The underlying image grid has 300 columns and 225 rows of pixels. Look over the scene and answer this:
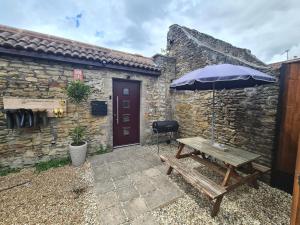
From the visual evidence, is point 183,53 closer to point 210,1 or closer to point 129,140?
point 210,1

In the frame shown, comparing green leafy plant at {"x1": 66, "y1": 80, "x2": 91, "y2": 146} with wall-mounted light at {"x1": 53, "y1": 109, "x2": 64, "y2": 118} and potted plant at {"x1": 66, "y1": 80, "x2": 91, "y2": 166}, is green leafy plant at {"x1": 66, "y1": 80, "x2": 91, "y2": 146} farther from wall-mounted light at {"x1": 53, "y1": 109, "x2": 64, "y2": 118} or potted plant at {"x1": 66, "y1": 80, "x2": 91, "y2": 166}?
wall-mounted light at {"x1": 53, "y1": 109, "x2": 64, "y2": 118}

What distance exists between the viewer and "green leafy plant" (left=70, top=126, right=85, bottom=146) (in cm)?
377

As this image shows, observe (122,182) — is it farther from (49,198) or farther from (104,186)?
(49,198)

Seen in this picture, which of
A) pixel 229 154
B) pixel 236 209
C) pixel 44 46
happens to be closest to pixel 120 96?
pixel 44 46

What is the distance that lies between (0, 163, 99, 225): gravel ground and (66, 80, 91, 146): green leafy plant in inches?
36.0

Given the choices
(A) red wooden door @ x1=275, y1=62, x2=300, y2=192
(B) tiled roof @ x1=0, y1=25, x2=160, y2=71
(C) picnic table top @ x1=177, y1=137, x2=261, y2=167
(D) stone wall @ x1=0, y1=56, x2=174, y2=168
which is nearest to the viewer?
(C) picnic table top @ x1=177, y1=137, x2=261, y2=167

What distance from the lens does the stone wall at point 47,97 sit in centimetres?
322

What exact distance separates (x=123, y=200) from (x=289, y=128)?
3.33 metres

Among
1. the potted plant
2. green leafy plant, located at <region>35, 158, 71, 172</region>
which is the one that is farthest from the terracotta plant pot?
green leafy plant, located at <region>35, 158, 71, 172</region>

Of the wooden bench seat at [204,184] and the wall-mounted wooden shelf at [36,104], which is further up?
the wall-mounted wooden shelf at [36,104]

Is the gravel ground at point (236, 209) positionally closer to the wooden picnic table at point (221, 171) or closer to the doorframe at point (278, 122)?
the wooden picnic table at point (221, 171)

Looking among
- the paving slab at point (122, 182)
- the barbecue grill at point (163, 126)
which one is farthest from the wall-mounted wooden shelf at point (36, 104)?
the barbecue grill at point (163, 126)

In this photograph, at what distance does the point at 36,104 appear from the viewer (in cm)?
342

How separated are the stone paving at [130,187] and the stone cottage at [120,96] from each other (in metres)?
1.08
